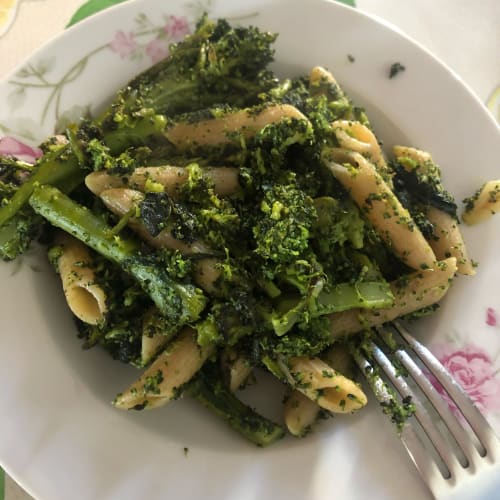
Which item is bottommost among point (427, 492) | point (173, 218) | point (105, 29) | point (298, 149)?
point (427, 492)

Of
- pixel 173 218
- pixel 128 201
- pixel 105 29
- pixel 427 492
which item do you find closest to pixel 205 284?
pixel 173 218

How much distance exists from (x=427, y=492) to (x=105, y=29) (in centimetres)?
184

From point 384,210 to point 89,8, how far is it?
1.60m

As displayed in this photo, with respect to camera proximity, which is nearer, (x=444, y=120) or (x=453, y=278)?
(x=453, y=278)

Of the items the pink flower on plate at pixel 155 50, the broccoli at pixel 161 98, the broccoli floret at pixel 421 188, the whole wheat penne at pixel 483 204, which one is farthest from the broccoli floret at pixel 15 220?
the whole wheat penne at pixel 483 204

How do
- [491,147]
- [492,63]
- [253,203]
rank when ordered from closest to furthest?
[253,203], [491,147], [492,63]

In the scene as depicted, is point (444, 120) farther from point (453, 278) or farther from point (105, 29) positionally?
point (105, 29)

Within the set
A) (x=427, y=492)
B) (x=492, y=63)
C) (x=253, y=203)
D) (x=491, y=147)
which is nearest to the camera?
(x=427, y=492)

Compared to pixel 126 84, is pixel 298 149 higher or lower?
higher

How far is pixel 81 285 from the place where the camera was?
152 cm

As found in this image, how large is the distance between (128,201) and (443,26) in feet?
6.41

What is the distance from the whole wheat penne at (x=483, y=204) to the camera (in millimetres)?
1780

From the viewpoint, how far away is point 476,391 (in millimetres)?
1600

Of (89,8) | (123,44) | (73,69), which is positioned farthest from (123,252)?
(89,8)
